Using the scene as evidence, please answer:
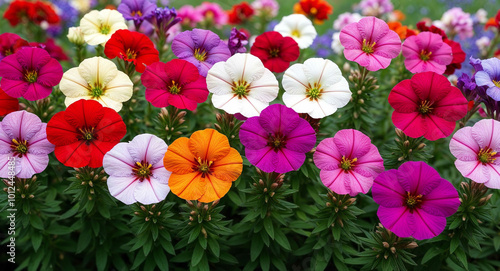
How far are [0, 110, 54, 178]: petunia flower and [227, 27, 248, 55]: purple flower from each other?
1380mm

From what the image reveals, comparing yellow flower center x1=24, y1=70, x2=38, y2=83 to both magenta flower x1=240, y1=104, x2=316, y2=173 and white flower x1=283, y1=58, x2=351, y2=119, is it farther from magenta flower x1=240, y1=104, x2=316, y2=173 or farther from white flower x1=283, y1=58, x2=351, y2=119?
white flower x1=283, y1=58, x2=351, y2=119

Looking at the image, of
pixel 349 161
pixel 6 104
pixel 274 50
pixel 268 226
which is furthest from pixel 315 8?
pixel 6 104

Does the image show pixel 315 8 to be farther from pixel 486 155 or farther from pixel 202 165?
pixel 202 165

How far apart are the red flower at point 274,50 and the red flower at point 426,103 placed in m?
0.90

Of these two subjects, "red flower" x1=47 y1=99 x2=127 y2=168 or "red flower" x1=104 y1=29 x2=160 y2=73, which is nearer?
"red flower" x1=47 y1=99 x2=127 y2=168

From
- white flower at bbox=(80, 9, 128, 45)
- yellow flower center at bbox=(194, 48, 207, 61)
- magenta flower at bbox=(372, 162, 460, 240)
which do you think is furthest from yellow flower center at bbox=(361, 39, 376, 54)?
white flower at bbox=(80, 9, 128, 45)

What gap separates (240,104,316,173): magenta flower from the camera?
7.59 ft

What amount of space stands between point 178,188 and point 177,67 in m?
0.83

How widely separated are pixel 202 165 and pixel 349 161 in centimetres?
89

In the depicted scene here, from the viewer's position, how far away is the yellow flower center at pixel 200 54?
2871mm

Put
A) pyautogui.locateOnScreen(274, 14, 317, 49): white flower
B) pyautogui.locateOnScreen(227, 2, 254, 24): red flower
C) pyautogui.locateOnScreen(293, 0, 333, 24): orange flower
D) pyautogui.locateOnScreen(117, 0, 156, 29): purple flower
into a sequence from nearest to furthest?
pyautogui.locateOnScreen(117, 0, 156, 29): purple flower → pyautogui.locateOnScreen(274, 14, 317, 49): white flower → pyautogui.locateOnScreen(293, 0, 333, 24): orange flower → pyautogui.locateOnScreen(227, 2, 254, 24): red flower

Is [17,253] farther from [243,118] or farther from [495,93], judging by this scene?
[495,93]

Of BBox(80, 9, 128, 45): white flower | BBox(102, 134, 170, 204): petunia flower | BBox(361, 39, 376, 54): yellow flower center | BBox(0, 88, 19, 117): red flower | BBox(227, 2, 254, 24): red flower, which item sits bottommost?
BBox(102, 134, 170, 204): petunia flower

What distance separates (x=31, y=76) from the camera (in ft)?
8.90
